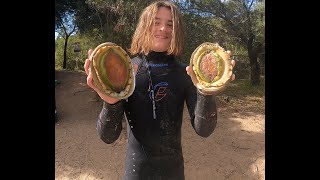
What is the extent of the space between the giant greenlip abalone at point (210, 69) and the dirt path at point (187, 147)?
4431 mm

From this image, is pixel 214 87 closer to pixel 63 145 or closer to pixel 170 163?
pixel 170 163

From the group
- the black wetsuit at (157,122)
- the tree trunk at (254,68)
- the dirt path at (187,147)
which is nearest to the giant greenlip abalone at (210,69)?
the black wetsuit at (157,122)

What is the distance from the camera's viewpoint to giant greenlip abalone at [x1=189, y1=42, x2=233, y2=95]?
1.60 metres

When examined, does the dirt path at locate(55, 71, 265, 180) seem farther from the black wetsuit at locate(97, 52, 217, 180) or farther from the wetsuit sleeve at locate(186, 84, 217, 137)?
the wetsuit sleeve at locate(186, 84, 217, 137)

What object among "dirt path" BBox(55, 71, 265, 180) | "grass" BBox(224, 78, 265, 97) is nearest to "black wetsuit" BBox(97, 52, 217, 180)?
"dirt path" BBox(55, 71, 265, 180)

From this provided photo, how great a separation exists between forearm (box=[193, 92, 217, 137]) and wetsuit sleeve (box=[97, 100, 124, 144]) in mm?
428

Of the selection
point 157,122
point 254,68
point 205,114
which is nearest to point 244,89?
point 254,68

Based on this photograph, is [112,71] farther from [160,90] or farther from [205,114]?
[205,114]

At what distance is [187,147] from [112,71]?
19.0ft

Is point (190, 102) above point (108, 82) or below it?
below

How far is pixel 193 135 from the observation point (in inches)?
311

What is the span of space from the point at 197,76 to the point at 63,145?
6.27 metres

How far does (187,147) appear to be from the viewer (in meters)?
7.12

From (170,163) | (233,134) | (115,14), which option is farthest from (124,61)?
(115,14)
